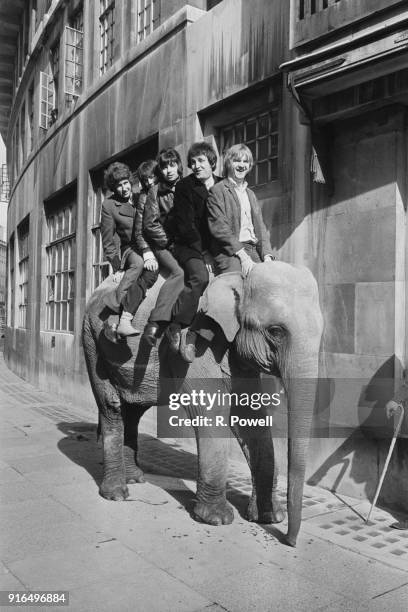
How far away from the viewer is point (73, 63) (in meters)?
15.6

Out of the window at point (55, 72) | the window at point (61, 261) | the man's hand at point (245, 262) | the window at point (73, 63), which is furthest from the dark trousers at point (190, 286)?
the window at point (55, 72)

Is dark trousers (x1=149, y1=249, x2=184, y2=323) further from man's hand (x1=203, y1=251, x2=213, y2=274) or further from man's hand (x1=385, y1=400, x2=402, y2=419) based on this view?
man's hand (x1=385, y1=400, x2=402, y2=419)

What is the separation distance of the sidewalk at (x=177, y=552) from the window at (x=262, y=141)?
3827mm

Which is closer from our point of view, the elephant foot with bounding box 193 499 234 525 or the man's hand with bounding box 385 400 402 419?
the elephant foot with bounding box 193 499 234 525

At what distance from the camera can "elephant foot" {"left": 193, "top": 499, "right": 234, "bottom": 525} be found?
17.9 ft

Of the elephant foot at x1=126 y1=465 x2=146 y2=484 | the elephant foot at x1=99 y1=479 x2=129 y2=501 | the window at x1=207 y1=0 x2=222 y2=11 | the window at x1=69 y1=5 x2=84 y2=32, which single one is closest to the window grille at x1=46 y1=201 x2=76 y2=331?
the window at x1=69 y1=5 x2=84 y2=32

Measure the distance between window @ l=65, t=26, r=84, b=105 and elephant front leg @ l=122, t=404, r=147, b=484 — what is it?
10575 millimetres

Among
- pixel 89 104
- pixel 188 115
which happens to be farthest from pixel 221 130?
pixel 89 104

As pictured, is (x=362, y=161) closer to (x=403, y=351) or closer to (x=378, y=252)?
(x=378, y=252)

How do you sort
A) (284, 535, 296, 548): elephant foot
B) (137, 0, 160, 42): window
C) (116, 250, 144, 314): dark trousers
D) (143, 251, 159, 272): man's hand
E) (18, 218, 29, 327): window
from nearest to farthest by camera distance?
(284, 535, 296, 548): elephant foot < (143, 251, 159, 272): man's hand < (116, 250, 144, 314): dark trousers < (137, 0, 160, 42): window < (18, 218, 29, 327): window

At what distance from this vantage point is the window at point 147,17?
450 inches

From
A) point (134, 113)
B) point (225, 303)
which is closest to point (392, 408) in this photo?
point (225, 303)

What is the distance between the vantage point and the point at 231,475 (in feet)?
24.5

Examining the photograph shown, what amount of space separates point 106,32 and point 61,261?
18.3 ft
